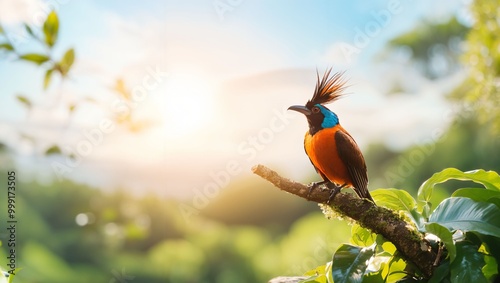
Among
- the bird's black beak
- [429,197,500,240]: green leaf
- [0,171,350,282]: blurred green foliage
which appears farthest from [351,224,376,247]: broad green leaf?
[0,171,350,282]: blurred green foliage

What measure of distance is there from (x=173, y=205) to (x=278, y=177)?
350cm

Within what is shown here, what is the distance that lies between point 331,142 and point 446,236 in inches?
17.8

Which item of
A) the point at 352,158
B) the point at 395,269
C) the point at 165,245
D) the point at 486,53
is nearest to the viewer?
the point at 395,269

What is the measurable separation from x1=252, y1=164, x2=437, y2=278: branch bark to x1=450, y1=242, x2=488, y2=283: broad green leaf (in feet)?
0.15

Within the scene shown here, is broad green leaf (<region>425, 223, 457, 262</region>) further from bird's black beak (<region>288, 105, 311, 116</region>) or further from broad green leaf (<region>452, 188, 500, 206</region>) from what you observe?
bird's black beak (<region>288, 105, 311, 116</region>)

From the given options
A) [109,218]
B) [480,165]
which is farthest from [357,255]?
[480,165]

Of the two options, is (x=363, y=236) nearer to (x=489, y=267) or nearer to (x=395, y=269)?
(x=395, y=269)

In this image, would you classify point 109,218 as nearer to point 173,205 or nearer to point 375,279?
point 375,279

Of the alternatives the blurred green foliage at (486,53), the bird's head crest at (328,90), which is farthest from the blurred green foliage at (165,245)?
the bird's head crest at (328,90)

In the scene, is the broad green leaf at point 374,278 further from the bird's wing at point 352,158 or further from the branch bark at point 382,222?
the bird's wing at point 352,158

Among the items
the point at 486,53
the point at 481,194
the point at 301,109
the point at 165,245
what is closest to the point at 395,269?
the point at 481,194

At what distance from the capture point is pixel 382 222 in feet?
2.53

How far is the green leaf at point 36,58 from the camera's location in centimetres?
80

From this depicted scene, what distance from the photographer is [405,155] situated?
17.6 feet
